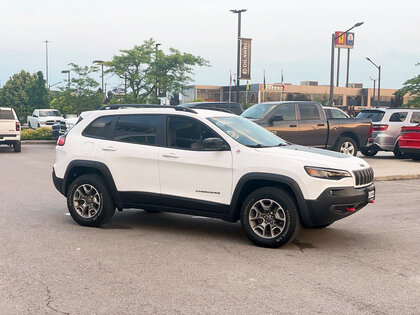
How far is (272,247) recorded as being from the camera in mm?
6734

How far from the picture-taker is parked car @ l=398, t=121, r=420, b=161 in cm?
1816

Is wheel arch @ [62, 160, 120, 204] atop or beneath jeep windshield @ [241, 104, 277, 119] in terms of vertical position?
beneath

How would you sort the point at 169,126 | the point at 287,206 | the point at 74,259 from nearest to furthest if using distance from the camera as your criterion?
the point at 74,259, the point at 287,206, the point at 169,126

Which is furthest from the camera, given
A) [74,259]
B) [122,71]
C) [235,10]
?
[122,71]

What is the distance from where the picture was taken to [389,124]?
64.9ft

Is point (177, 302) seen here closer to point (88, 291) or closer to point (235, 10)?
point (88, 291)

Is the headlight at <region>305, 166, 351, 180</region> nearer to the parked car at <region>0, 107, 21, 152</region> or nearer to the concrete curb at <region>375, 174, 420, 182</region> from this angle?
the concrete curb at <region>375, 174, 420, 182</region>

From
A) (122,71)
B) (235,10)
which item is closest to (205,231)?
(235,10)

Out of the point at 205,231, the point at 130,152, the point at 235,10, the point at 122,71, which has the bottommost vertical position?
the point at 205,231

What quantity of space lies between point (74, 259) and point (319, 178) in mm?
2994

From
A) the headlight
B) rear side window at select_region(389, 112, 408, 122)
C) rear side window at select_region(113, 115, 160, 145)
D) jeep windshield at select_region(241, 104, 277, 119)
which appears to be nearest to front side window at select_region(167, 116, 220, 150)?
rear side window at select_region(113, 115, 160, 145)

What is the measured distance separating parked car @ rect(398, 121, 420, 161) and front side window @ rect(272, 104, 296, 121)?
4.17 m

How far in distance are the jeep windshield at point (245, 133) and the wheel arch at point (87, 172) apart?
1690 mm

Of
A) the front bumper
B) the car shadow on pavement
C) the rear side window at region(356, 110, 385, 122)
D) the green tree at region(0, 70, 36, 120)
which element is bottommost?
the car shadow on pavement
